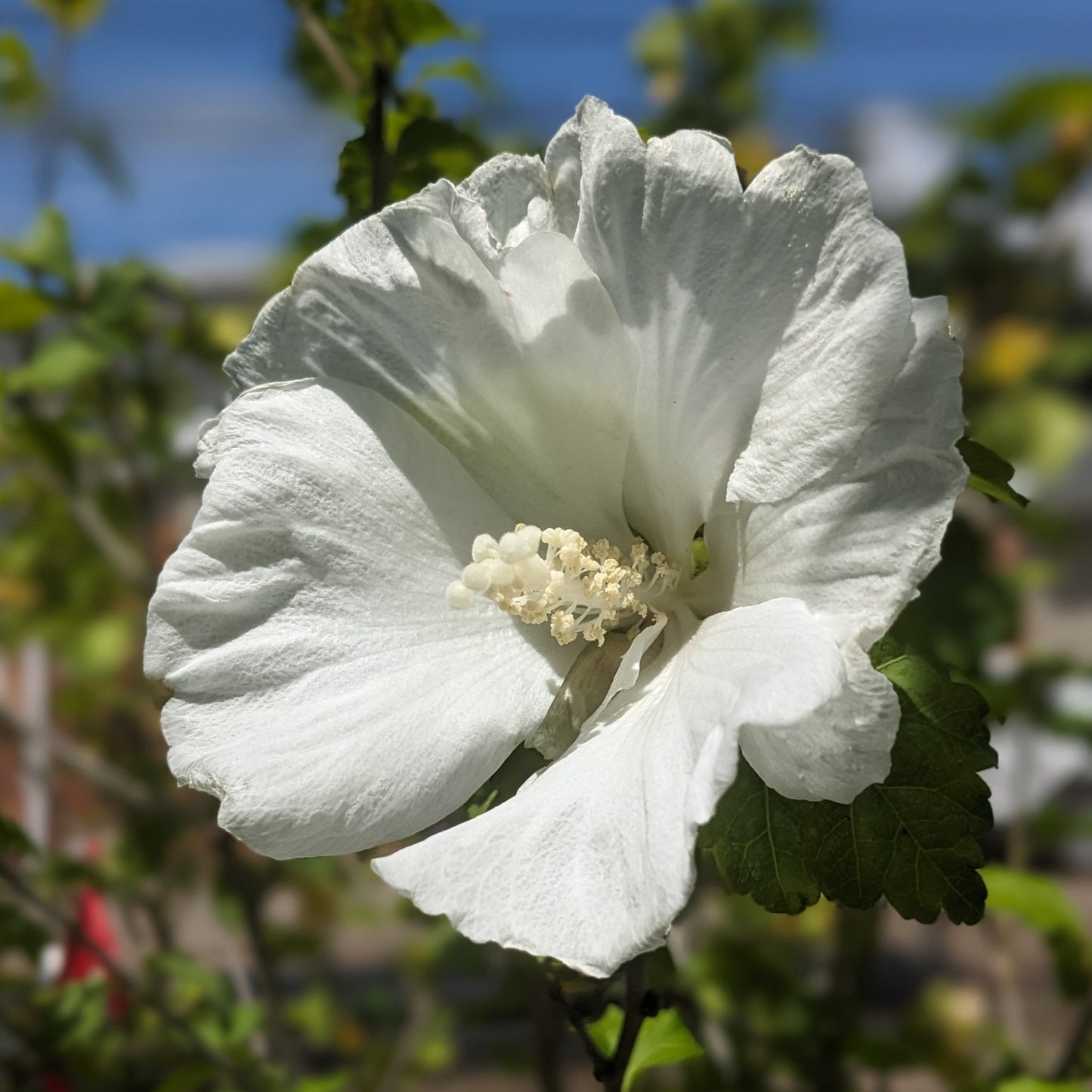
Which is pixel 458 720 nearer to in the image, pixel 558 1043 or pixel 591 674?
pixel 591 674

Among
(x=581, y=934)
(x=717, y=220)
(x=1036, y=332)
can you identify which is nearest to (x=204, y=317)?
(x=717, y=220)

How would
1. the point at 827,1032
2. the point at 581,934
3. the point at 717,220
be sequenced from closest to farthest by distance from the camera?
the point at 581,934
the point at 717,220
the point at 827,1032

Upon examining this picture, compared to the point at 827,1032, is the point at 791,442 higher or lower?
higher

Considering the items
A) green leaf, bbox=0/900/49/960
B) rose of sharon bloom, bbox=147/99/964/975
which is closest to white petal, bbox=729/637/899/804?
rose of sharon bloom, bbox=147/99/964/975

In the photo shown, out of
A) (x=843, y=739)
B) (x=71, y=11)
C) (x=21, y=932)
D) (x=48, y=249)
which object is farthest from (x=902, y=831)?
(x=71, y=11)

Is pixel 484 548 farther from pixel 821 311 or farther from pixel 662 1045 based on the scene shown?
pixel 662 1045

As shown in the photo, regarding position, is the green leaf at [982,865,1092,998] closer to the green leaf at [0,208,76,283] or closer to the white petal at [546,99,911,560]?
the white petal at [546,99,911,560]
